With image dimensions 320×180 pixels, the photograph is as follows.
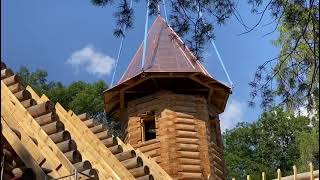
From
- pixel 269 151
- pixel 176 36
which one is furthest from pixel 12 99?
pixel 269 151

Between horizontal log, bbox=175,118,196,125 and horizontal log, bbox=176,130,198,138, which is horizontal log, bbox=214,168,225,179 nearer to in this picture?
horizontal log, bbox=176,130,198,138

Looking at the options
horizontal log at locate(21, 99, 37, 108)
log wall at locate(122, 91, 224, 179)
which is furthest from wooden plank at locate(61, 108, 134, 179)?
log wall at locate(122, 91, 224, 179)

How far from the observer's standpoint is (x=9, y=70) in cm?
1225

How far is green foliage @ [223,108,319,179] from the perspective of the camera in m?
36.8

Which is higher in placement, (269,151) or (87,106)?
(87,106)

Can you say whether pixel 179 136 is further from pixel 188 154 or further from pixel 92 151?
pixel 92 151

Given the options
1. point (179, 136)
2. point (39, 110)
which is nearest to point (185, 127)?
point (179, 136)

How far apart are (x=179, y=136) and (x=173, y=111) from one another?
31.4 inches

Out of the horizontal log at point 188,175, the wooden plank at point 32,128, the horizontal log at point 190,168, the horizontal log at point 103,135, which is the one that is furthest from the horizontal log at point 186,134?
the wooden plank at point 32,128

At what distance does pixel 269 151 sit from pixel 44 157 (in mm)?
31486

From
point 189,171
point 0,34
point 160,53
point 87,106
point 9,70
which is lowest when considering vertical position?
point 0,34

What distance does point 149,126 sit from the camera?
60.6 feet

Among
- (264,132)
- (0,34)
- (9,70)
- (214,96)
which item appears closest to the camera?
(0,34)

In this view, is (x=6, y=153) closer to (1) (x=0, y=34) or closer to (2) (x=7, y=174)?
(2) (x=7, y=174)
